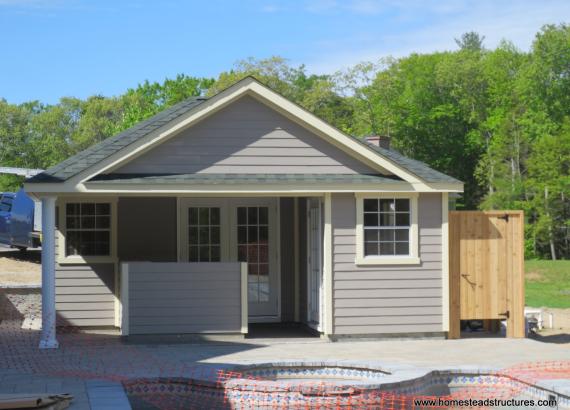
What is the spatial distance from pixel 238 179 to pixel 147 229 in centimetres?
269

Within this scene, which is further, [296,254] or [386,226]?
[296,254]

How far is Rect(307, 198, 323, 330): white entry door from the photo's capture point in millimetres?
15930

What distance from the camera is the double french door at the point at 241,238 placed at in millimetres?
17312

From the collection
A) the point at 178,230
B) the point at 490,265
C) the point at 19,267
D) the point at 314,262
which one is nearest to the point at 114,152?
the point at 178,230

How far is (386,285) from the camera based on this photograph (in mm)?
15633

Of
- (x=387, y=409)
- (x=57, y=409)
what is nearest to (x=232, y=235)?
(x=387, y=409)

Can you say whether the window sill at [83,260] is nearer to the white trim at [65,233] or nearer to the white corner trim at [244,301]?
the white trim at [65,233]

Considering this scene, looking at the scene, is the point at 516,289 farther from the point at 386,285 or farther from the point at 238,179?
the point at 238,179

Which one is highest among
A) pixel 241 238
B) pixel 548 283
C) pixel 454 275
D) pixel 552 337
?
pixel 241 238

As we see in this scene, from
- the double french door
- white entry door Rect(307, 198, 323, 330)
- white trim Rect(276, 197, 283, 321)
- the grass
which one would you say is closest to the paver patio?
white entry door Rect(307, 198, 323, 330)

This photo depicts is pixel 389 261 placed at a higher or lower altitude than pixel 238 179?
lower

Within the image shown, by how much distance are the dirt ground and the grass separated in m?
15.4

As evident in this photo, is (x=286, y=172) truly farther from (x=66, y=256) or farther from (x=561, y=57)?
(x=561, y=57)

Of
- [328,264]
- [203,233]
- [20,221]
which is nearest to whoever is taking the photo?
[328,264]
